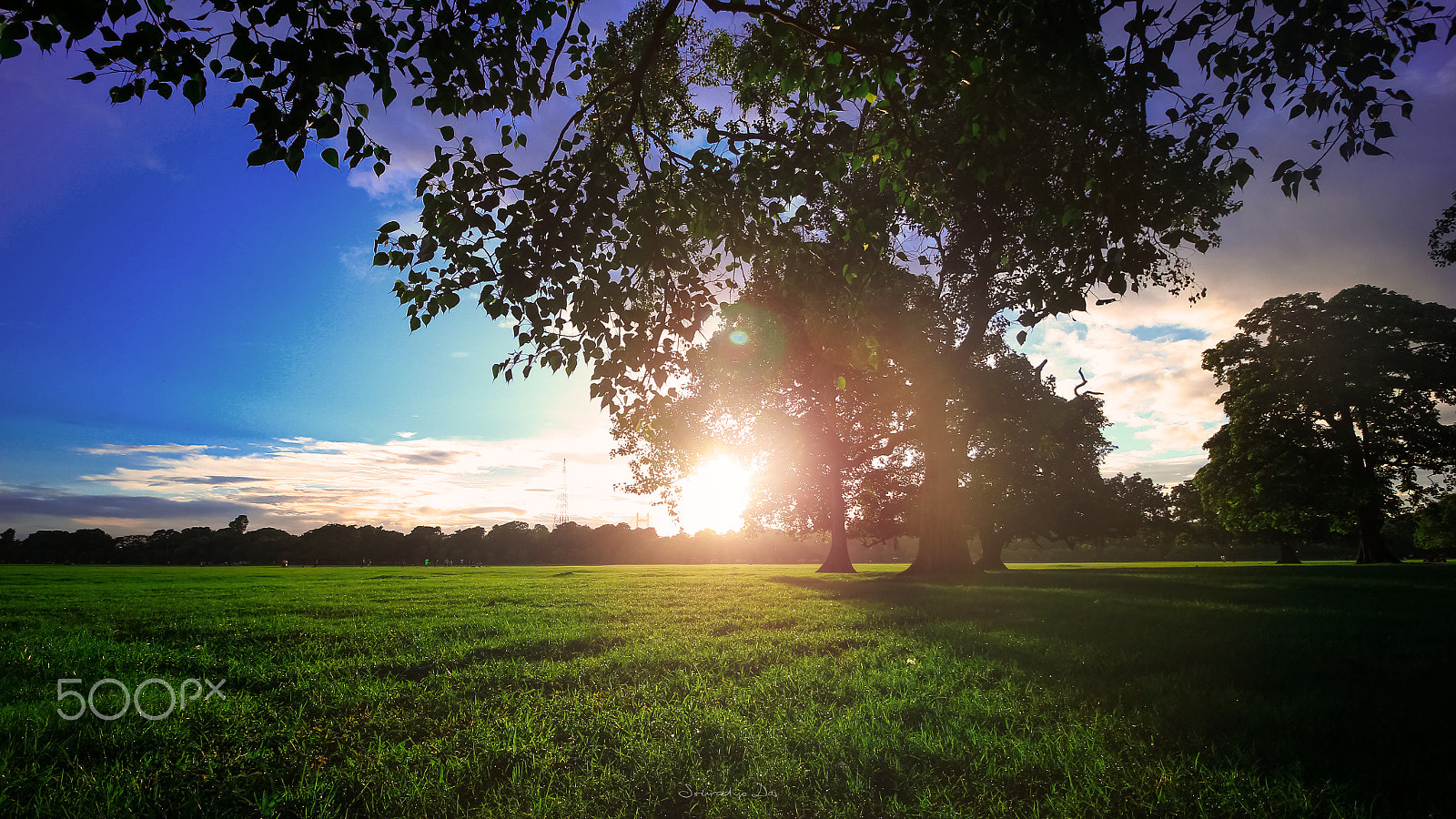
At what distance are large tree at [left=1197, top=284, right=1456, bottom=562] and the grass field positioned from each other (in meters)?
35.0

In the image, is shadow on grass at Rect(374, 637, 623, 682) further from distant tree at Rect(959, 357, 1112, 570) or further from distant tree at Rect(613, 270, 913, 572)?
distant tree at Rect(959, 357, 1112, 570)

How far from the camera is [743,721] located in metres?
4.99

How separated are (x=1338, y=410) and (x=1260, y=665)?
141 ft

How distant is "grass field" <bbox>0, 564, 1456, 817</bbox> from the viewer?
366cm

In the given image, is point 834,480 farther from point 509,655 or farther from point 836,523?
point 509,655

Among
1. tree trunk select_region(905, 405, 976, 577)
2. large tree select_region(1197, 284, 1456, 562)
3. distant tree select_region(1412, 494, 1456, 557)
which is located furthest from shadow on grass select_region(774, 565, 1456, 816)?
distant tree select_region(1412, 494, 1456, 557)

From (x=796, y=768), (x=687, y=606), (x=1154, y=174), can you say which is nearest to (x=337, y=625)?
(x=687, y=606)

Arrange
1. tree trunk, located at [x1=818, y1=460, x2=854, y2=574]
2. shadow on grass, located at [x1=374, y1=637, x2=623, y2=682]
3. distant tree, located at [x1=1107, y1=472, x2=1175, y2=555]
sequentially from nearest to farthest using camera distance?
shadow on grass, located at [x1=374, y1=637, x2=623, y2=682] → tree trunk, located at [x1=818, y1=460, x2=854, y2=574] → distant tree, located at [x1=1107, y1=472, x2=1175, y2=555]

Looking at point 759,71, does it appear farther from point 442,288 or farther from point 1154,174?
point 1154,174

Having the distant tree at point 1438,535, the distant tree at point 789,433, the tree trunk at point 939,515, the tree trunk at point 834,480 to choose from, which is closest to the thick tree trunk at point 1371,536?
the distant tree at point 789,433

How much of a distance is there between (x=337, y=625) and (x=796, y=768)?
32.9 ft

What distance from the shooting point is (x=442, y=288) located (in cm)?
735

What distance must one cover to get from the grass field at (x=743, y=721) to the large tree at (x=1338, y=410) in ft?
115

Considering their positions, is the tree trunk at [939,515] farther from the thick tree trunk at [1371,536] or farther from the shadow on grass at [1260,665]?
the thick tree trunk at [1371,536]
